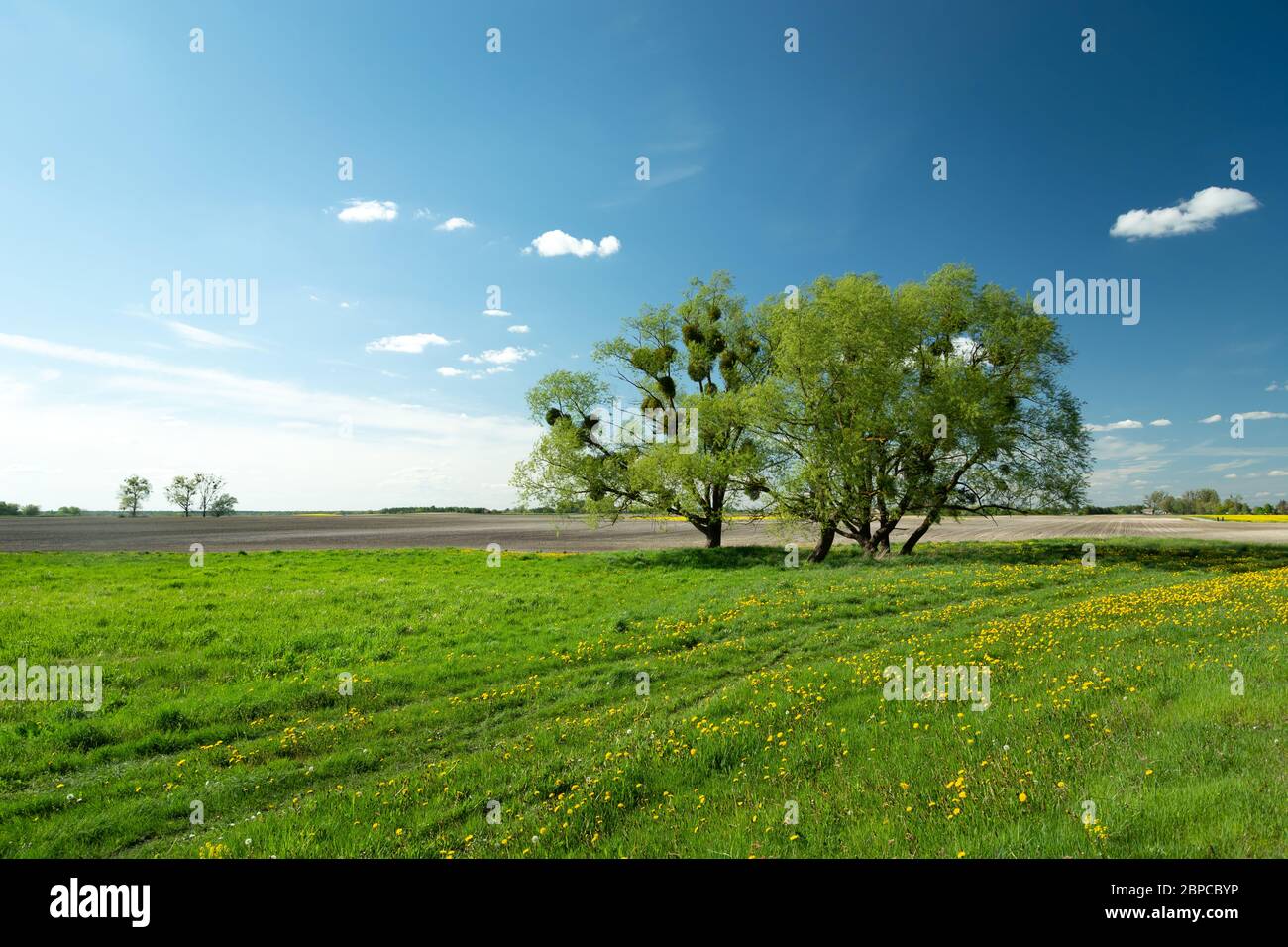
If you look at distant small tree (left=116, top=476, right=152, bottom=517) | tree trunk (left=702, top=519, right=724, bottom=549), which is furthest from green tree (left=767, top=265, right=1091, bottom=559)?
distant small tree (left=116, top=476, right=152, bottom=517)

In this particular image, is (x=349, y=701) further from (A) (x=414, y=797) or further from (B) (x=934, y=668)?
(B) (x=934, y=668)

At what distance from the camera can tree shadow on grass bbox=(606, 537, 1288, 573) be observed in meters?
30.7

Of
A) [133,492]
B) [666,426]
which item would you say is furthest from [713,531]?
[133,492]

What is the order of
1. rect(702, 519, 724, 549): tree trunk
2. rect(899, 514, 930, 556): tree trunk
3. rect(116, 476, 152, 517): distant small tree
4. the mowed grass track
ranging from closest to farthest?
the mowed grass track, rect(899, 514, 930, 556): tree trunk, rect(702, 519, 724, 549): tree trunk, rect(116, 476, 152, 517): distant small tree

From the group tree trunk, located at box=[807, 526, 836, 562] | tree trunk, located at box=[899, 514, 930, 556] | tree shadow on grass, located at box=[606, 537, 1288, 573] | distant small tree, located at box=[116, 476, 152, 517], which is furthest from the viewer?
distant small tree, located at box=[116, 476, 152, 517]

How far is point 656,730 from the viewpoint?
9516 millimetres

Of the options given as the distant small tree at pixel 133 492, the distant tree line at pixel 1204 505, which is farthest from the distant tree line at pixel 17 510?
the distant tree line at pixel 1204 505

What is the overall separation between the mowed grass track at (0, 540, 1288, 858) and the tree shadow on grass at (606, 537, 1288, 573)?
1041cm

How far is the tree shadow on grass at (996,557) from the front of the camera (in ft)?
101

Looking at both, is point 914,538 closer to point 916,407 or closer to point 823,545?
point 823,545

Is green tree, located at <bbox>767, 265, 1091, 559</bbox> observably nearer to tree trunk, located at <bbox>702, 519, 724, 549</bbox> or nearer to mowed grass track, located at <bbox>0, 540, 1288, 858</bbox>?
tree trunk, located at <bbox>702, 519, 724, 549</bbox>

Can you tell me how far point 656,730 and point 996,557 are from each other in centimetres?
3022
